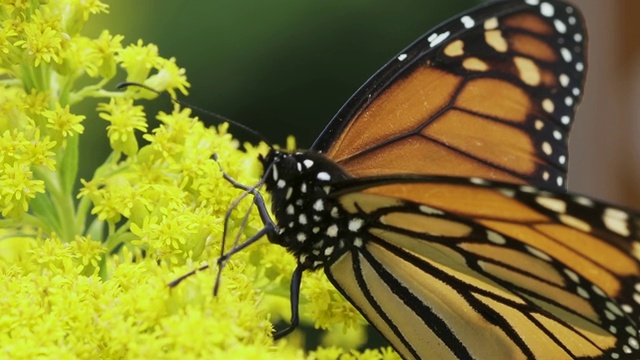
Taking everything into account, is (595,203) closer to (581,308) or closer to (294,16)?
(581,308)

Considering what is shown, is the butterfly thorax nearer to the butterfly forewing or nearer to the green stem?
the butterfly forewing

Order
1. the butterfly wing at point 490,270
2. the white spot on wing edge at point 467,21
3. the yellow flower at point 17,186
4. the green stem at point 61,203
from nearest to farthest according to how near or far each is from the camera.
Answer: the butterfly wing at point 490,270 → the yellow flower at point 17,186 → the green stem at point 61,203 → the white spot on wing edge at point 467,21

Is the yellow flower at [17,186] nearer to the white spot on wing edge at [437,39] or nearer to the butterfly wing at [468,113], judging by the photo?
the butterfly wing at [468,113]

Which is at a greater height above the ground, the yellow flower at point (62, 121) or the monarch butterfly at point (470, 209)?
the yellow flower at point (62, 121)

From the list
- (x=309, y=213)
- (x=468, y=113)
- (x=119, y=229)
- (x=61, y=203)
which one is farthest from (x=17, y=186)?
(x=468, y=113)

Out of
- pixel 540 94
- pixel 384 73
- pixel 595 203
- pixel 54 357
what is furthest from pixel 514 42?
pixel 54 357

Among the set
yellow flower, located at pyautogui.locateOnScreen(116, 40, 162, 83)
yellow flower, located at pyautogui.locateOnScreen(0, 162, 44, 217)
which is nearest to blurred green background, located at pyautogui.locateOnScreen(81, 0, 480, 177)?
yellow flower, located at pyautogui.locateOnScreen(116, 40, 162, 83)

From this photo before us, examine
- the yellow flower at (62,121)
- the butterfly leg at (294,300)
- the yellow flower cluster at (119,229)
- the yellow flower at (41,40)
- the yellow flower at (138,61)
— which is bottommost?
the butterfly leg at (294,300)

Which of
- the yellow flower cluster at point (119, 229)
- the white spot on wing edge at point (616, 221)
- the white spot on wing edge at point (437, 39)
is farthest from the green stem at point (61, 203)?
the white spot on wing edge at point (616, 221)

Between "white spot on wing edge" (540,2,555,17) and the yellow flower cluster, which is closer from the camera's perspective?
the yellow flower cluster
